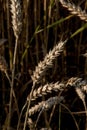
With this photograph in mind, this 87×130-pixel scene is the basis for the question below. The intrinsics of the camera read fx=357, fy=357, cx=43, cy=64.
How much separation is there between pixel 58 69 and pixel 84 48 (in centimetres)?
18

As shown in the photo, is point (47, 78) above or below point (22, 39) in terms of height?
below

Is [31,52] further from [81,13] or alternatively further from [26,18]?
[81,13]

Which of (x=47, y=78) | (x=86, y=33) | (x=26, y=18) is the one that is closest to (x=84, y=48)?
(x=86, y=33)

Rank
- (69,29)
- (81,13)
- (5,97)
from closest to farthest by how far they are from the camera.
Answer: (81,13), (69,29), (5,97)

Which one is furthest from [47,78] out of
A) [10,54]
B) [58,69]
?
[10,54]

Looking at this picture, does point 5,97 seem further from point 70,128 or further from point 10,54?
point 70,128

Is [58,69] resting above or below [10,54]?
below

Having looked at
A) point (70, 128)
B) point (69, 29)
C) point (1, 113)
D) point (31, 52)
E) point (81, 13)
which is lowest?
point (70, 128)

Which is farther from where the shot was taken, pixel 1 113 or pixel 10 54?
pixel 1 113

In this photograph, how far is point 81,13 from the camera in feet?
3.67

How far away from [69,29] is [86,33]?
0.44 ft

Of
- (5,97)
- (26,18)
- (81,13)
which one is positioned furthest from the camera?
(5,97)

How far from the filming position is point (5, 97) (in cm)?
199

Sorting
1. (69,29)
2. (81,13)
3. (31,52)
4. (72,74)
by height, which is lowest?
(72,74)
